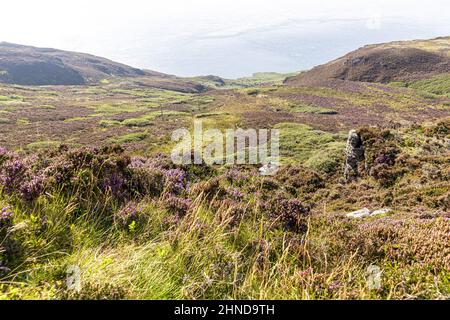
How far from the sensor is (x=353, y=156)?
19.6 metres

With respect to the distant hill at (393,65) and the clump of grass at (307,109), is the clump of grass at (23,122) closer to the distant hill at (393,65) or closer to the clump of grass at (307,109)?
the clump of grass at (307,109)

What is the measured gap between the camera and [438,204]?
12.5m

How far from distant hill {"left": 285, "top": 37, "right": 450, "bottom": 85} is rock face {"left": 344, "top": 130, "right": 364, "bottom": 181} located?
114 m

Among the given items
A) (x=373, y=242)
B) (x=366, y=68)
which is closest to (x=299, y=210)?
(x=373, y=242)

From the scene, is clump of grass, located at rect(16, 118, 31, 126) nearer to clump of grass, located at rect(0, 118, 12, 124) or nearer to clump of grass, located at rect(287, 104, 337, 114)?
clump of grass, located at rect(0, 118, 12, 124)

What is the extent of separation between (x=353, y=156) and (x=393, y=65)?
424 feet

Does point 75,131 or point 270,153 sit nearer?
point 270,153

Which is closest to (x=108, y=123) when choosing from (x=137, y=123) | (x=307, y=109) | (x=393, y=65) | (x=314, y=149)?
(x=137, y=123)

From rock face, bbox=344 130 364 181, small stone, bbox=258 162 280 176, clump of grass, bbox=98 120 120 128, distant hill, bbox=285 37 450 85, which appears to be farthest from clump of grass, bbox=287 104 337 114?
distant hill, bbox=285 37 450 85

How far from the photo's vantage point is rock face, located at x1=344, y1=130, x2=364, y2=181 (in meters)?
19.3

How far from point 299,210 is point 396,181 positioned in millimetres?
11719

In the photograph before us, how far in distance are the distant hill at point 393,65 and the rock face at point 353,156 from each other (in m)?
114
